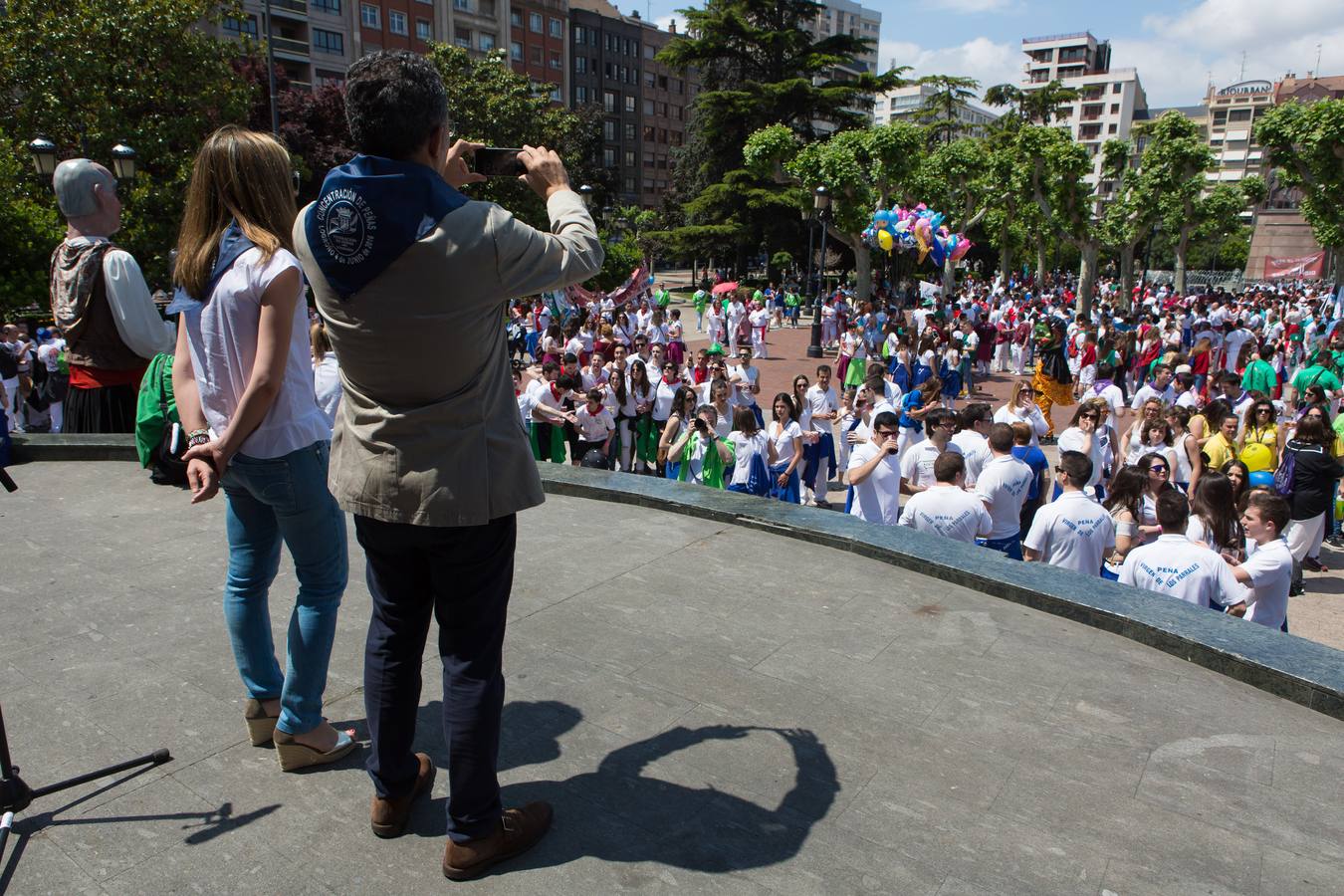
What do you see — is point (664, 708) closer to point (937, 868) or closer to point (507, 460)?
point (937, 868)

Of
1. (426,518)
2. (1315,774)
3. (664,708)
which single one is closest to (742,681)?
(664,708)

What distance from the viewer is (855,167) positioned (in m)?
29.5

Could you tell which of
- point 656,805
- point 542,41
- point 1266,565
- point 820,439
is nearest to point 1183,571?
point 1266,565

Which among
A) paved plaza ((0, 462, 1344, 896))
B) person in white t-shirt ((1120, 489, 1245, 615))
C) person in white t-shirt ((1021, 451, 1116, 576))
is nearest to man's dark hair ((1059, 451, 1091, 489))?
person in white t-shirt ((1021, 451, 1116, 576))

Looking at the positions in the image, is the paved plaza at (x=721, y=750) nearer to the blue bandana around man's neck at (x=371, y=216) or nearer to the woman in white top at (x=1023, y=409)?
the blue bandana around man's neck at (x=371, y=216)

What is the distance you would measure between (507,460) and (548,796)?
0.97m

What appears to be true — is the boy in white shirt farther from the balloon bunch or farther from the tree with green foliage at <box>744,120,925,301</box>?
the tree with green foliage at <box>744,120,925,301</box>

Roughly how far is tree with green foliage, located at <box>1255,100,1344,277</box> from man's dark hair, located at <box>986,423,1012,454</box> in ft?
79.2

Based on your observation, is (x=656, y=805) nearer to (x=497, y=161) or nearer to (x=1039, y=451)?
(x=497, y=161)

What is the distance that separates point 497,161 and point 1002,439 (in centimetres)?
513

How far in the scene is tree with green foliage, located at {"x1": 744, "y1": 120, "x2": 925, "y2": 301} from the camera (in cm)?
2970

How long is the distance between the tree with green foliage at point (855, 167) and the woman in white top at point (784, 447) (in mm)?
22188

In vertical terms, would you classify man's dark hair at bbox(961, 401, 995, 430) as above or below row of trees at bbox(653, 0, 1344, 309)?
below

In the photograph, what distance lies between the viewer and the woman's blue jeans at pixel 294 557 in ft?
7.80
